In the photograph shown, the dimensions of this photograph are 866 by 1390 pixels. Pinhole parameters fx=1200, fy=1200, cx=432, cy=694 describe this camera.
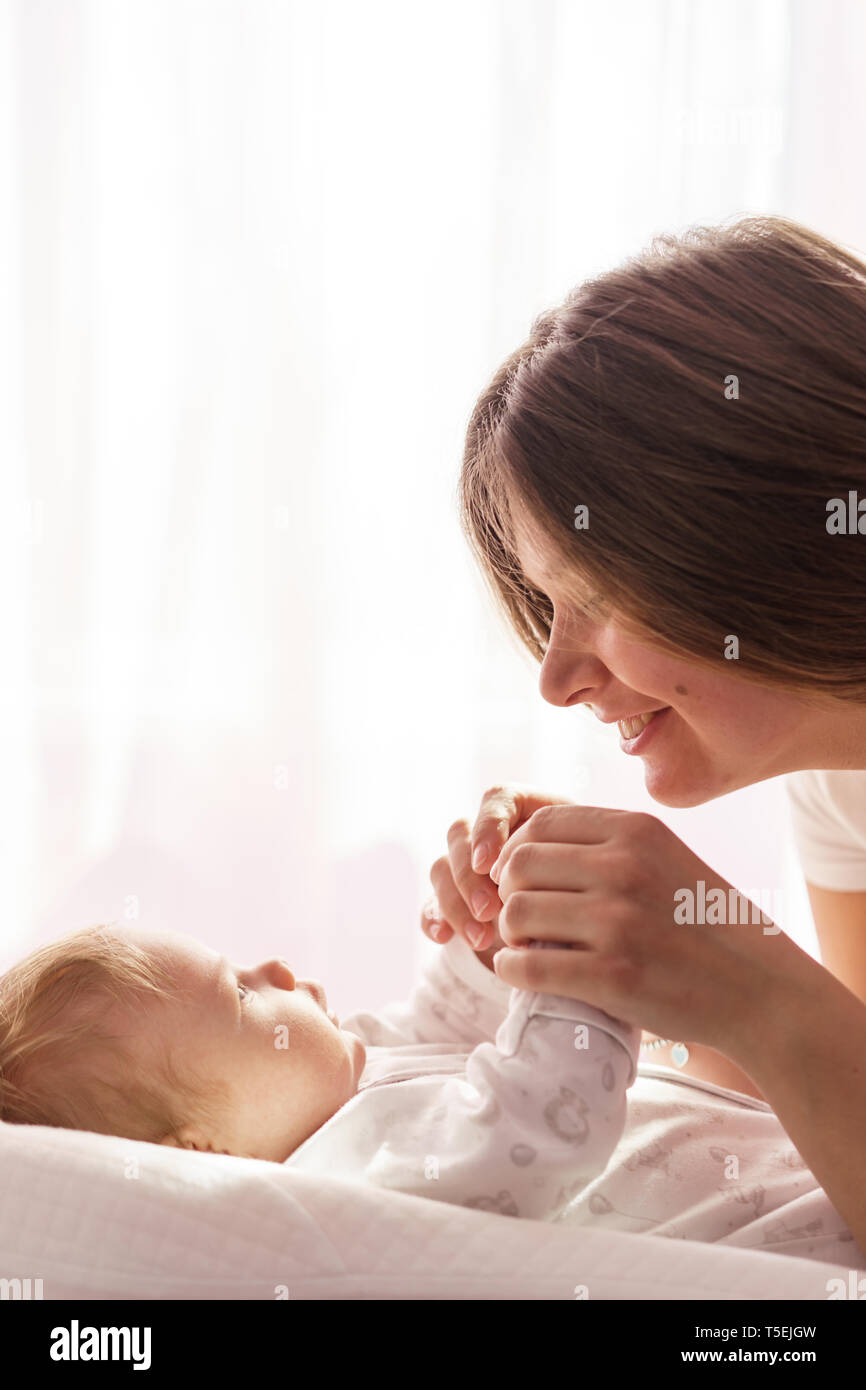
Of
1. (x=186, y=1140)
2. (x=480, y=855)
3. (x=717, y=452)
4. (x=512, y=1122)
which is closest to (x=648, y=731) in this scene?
(x=480, y=855)

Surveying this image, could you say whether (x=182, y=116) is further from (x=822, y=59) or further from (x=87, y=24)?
(x=822, y=59)

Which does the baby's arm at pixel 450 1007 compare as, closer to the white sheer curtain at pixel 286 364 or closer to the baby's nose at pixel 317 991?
the baby's nose at pixel 317 991

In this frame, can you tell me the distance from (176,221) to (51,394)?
0.35 m

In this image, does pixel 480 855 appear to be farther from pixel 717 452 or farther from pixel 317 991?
pixel 717 452

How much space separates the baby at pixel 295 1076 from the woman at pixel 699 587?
7 cm

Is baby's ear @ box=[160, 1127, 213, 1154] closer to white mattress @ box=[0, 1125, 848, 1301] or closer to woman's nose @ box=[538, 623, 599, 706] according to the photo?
white mattress @ box=[0, 1125, 848, 1301]

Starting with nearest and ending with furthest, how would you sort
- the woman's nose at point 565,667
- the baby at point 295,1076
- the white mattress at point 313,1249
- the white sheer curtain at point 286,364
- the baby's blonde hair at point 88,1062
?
1. the white mattress at point 313,1249
2. the baby at point 295,1076
3. the baby's blonde hair at point 88,1062
4. the woman's nose at point 565,667
5. the white sheer curtain at point 286,364

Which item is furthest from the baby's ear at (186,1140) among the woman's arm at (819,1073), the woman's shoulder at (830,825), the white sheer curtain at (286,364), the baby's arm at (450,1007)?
the white sheer curtain at (286,364)

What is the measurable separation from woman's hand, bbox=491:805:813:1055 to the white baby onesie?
35mm

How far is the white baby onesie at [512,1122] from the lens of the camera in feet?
2.87

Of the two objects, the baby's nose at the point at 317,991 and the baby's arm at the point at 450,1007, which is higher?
the baby's nose at the point at 317,991
